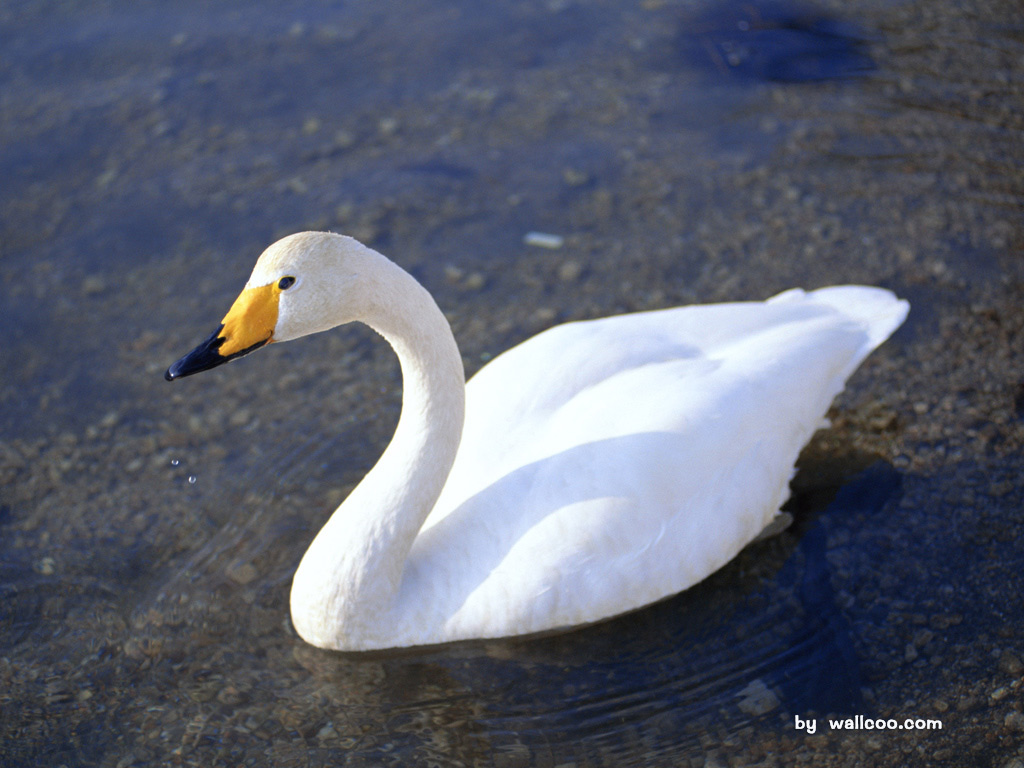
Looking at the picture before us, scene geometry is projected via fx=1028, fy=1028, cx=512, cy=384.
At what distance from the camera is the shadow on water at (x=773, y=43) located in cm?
838

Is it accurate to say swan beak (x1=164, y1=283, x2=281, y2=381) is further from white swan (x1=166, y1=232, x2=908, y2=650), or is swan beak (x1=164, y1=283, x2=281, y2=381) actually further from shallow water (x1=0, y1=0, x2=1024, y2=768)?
shallow water (x1=0, y1=0, x2=1024, y2=768)

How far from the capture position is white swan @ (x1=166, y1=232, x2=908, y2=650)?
411 centimetres

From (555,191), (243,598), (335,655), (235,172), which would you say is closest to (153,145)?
(235,172)

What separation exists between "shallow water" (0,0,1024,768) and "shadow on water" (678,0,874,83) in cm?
3

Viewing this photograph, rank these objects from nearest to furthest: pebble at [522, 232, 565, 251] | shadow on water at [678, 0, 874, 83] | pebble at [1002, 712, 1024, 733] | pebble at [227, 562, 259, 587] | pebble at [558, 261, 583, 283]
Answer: pebble at [1002, 712, 1024, 733]
pebble at [227, 562, 259, 587]
pebble at [558, 261, 583, 283]
pebble at [522, 232, 565, 251]
shadow on water at [678, 0, 874, 83]

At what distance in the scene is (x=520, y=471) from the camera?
4.58 m

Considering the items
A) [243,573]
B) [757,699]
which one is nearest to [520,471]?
[757,699]

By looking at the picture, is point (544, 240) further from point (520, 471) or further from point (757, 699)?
point (757, 699)

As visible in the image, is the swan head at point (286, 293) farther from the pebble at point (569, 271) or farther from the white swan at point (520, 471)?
the pebble at point (569, 271)

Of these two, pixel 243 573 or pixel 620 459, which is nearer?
pixel 620 459

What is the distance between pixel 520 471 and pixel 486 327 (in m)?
2.32

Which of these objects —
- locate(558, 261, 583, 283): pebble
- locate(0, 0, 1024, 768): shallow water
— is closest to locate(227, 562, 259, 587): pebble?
locate(0, 0, 1024, 768): shallow water

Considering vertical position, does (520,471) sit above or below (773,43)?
below

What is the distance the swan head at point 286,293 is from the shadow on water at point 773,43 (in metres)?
5.53
